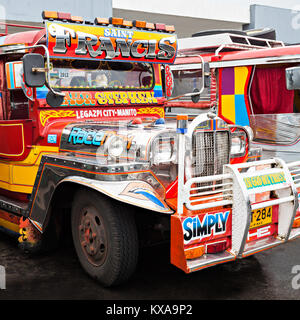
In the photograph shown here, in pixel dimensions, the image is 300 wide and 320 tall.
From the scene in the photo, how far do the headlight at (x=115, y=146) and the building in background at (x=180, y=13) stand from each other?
443 inches

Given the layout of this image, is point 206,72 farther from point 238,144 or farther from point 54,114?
point 54,114

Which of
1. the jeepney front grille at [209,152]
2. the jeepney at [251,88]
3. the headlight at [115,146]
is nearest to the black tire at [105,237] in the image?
the headlight at [115,146]

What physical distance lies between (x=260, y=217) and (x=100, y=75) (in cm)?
235

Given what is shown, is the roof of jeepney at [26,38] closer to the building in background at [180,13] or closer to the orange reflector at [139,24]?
the orange reflector at [139,24]

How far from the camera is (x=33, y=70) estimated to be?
148 inches

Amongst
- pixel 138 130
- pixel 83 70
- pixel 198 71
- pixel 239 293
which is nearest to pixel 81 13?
pixel 198 71

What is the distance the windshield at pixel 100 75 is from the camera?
4496 millimetres

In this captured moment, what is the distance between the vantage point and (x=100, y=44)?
4430 mm

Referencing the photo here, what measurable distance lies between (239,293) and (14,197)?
8.99 feet

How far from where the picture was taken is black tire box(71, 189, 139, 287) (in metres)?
3.54

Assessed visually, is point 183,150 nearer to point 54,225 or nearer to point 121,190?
point 121,190

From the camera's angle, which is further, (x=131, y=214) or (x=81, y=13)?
(x=81, y=13)

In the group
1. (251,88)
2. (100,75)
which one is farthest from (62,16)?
(251,88)

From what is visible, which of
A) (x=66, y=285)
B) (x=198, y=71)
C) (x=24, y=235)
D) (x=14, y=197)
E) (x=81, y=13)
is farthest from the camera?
(x=81, y=13)
